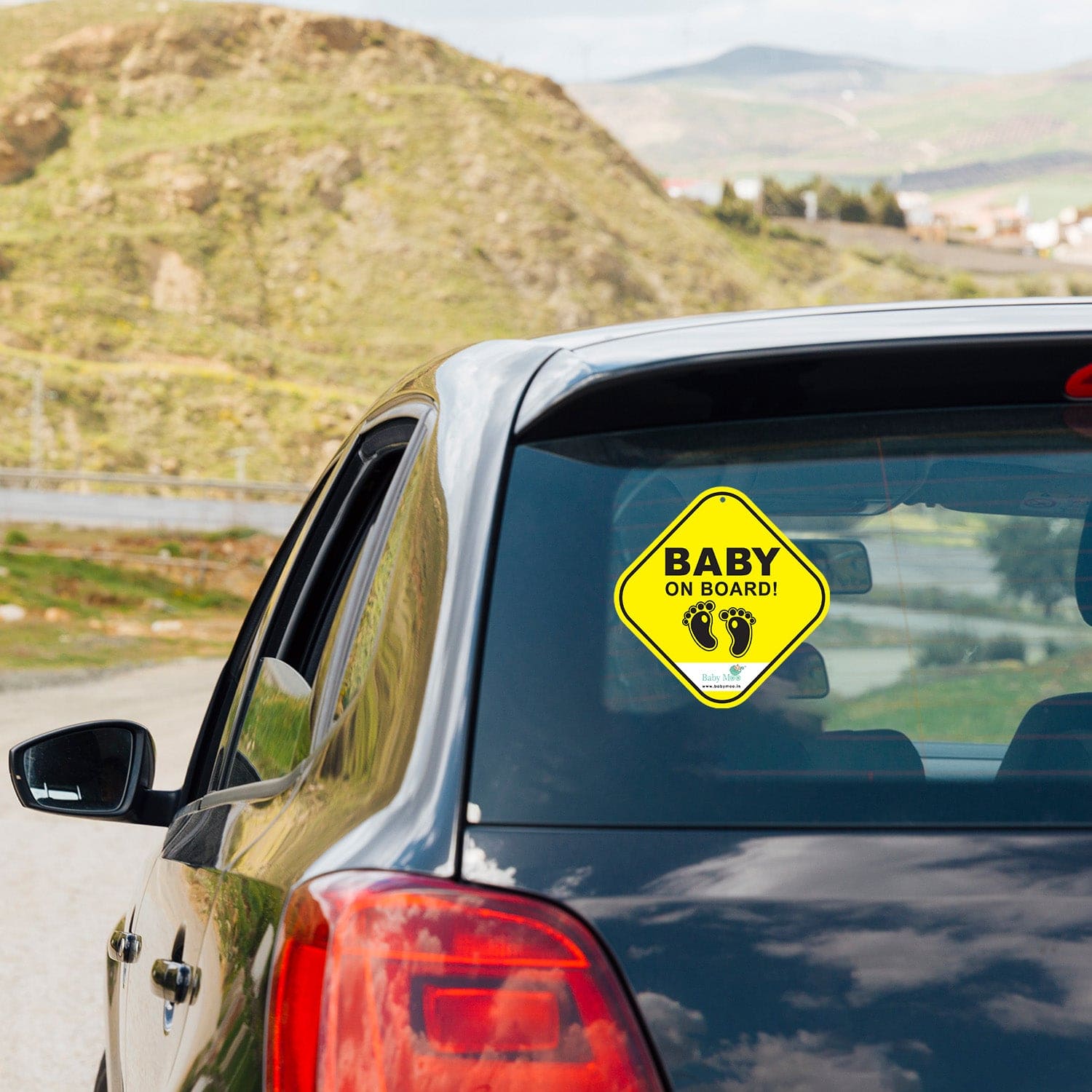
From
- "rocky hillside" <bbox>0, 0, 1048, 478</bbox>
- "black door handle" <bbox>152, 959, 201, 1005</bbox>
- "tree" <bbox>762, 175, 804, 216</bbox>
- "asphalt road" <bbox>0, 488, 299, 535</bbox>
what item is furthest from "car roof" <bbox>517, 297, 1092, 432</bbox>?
"tree" <bbox>762, 175, 804, 216</bbox>

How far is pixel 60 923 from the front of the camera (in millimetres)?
6176

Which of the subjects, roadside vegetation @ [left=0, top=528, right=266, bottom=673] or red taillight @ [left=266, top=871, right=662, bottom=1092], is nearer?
red taillight @ [left=266, top=871, right=662, bottom=1092]

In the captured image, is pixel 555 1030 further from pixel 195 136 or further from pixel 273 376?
pixel 195 136

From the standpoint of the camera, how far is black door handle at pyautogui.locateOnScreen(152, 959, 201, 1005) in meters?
1.72

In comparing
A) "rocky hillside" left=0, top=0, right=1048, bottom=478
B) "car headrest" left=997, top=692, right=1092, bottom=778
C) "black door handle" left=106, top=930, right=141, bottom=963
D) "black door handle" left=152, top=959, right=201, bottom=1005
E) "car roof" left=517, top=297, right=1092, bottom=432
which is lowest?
"black door handle" left=106, top=930, right=141, bottom=963

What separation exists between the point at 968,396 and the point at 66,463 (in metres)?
48.9

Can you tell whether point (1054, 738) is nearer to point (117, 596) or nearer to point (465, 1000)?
point (465, 1000)

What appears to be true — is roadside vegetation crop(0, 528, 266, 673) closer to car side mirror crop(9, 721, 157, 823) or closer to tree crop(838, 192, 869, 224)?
car side mirror crop(9, 721, 157, 823)

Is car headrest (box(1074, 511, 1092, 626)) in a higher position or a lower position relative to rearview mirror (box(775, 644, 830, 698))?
higher

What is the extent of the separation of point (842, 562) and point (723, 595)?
0.14 m

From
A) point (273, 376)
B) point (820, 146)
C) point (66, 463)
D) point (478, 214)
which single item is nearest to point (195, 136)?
point (478, 214)

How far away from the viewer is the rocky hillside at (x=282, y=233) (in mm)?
53875

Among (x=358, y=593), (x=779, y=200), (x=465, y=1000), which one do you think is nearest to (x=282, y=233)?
(x=779, y=200)

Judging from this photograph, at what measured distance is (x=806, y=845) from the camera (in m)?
1.25
